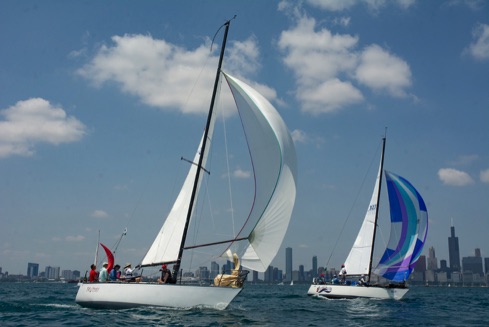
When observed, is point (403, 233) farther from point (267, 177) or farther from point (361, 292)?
point (267, 177)

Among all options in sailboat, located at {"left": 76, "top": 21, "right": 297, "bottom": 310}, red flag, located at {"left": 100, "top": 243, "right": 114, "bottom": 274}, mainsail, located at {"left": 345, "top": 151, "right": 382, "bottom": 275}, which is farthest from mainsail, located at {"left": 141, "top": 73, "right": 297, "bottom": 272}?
mainsail, located at {"left": 345, "top": 151, "right": 382, "bottom": 275}

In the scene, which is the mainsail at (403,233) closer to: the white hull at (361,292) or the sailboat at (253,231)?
the white hull at (361,292)

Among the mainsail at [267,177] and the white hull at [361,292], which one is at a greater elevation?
the mainsail at [267,177]

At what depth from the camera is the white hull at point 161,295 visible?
1936 centimetres

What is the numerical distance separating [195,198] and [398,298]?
2069 cm

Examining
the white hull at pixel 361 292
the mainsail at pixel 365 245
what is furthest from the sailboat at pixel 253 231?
the mainsail at pixel 365 245

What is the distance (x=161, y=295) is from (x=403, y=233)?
951 inches

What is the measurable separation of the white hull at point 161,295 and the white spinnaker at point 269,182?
180cm

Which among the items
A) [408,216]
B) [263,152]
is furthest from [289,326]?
[408,216]

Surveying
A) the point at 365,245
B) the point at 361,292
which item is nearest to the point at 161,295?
the point at 361,292

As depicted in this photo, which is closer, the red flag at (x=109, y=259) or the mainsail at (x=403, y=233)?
the red flag at (x=109, y=259)

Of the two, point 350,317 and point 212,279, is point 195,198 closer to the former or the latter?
point 212,279

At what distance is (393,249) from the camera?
37719 mm

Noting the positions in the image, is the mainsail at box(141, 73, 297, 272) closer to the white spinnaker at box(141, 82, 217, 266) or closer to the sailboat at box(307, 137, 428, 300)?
the white spinnaker at box(141, 82, 217, 266)
